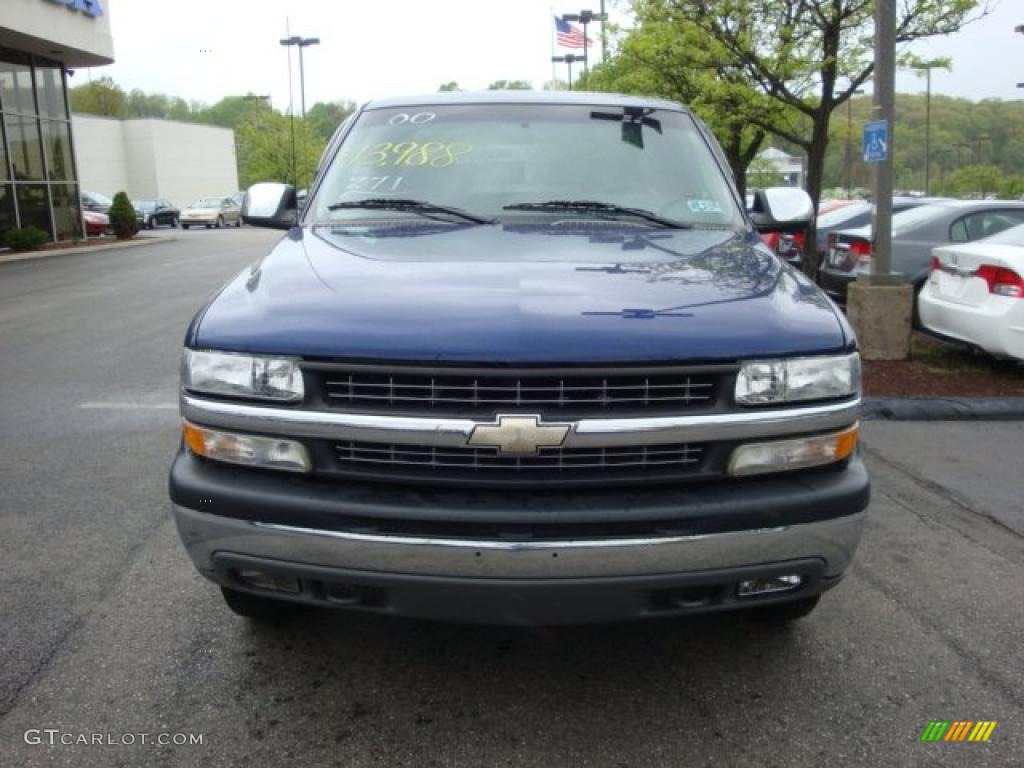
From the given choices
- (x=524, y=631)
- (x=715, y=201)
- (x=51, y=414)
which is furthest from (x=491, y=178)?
(x=51, y=414)

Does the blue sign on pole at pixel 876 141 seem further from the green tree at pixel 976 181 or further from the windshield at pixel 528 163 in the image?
the green tree at pixel 976 181

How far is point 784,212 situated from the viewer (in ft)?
13.7

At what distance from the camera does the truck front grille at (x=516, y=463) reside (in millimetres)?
2420

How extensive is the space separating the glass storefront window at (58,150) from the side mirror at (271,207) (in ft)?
80.1

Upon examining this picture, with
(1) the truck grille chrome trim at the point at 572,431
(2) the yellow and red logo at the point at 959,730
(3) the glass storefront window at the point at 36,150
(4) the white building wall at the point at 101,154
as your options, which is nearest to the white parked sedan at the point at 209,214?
(4) the white building wall at the point at 101,154

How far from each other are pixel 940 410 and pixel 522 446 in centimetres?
503

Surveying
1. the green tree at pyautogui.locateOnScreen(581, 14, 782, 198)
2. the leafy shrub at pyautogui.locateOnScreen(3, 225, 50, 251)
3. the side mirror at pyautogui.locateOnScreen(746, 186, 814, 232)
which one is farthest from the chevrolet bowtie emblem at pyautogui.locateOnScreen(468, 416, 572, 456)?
the leafy shrub at pyautogui.locateOnScreen(3, 225, 50, 251)

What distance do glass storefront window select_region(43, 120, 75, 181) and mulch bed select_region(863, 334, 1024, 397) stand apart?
24438 millimetres

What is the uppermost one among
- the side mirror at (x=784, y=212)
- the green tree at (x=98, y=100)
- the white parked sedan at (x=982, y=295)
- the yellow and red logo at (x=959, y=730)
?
the green tree at (x=98, y=100)

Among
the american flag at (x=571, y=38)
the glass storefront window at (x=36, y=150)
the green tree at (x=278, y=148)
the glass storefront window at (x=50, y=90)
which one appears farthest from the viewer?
the green tree at (x=278, y=148)

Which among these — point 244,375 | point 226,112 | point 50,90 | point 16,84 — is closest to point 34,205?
point 16,84

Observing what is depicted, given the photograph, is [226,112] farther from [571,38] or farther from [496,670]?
[496,670]

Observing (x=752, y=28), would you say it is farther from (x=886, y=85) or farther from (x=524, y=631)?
(x=524, y=631)

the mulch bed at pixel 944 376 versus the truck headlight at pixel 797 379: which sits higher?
the truck headlight at pixel 797 379
